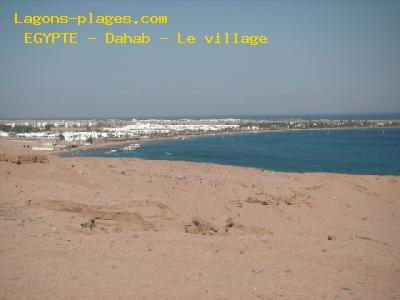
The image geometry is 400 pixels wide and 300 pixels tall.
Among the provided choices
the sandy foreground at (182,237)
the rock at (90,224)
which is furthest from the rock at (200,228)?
the rock at (90,224)

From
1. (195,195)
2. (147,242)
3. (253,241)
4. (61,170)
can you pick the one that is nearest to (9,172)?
(61,170)

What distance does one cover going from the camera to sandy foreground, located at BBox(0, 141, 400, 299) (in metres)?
6.68

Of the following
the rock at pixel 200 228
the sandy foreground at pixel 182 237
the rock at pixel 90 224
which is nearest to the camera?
the sandy foreground at pixel 182 237

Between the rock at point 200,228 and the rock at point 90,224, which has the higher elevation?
the rock at point 90,224

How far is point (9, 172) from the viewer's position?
1334 cm

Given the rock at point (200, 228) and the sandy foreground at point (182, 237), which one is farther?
the rock at point (200, 228)

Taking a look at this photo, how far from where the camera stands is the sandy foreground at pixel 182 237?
6676 mm

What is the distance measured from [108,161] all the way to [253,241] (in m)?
10.7

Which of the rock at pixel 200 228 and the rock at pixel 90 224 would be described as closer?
the rock at pixel 90 224

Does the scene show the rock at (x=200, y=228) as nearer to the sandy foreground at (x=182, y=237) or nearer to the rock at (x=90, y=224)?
the sandy foreground at (x=182, y=237)

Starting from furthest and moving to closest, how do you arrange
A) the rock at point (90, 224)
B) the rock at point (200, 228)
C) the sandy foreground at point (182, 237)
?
the rock at point (200, 228)
the rock at point (90, 224)
the sandy foreground at point (182, 237)

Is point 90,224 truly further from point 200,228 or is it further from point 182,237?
point 200,228

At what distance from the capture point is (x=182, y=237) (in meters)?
9.20

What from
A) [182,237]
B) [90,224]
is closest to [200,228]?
[182,237]
